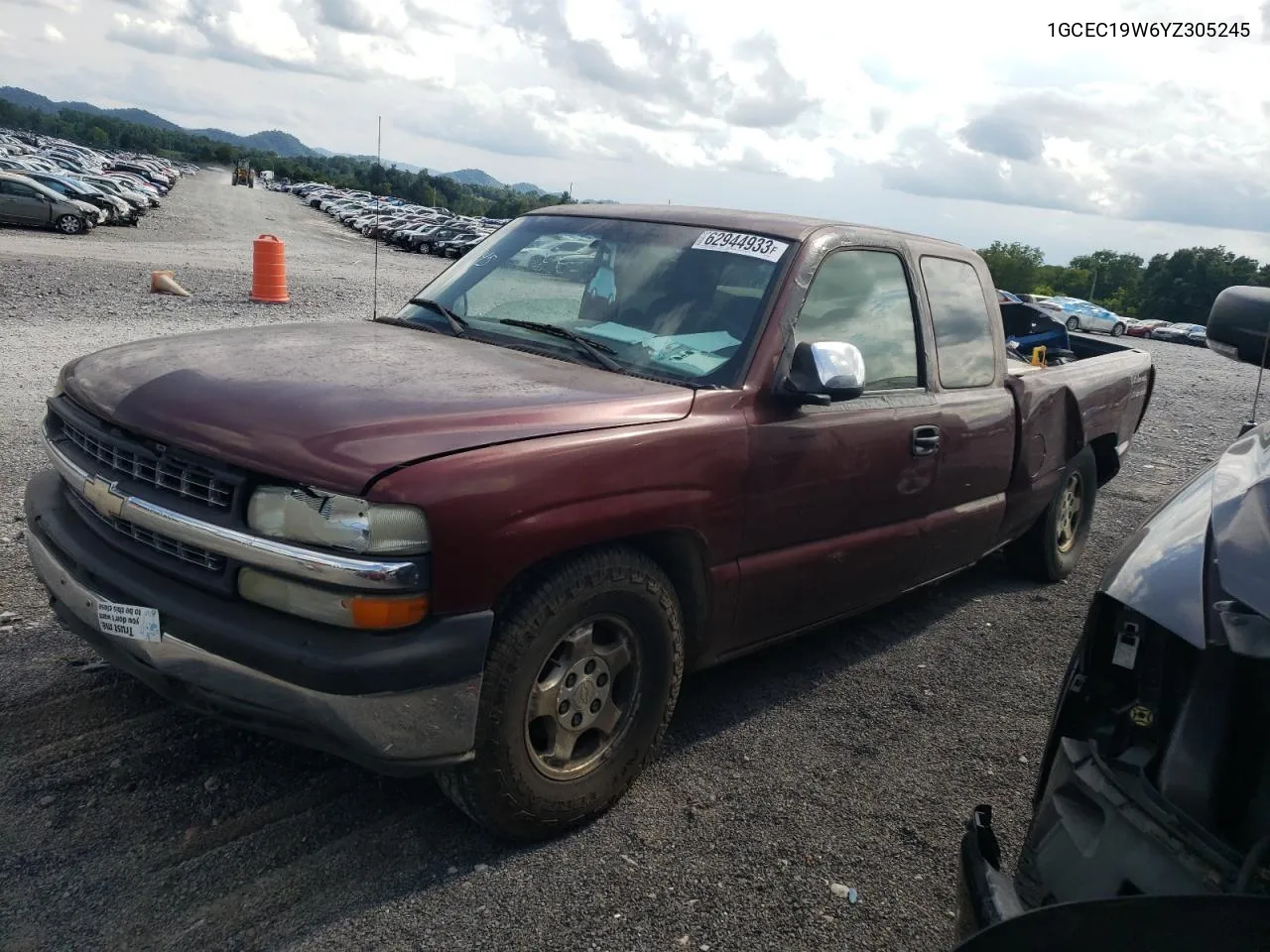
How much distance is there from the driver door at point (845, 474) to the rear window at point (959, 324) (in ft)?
0.63

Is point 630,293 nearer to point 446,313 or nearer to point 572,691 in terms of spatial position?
point 446,313

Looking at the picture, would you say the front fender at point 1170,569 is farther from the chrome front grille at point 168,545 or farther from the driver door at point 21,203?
the driver door at point 21,203

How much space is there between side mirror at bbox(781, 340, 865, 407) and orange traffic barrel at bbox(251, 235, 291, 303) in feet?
45.0

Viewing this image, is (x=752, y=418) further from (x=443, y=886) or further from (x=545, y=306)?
(x=443, y=886)

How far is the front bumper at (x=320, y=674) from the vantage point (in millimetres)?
2527

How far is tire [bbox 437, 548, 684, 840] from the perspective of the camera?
110 inches

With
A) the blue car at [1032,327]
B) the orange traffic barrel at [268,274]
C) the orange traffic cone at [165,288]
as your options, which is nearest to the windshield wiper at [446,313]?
the blue car at [1032,327]

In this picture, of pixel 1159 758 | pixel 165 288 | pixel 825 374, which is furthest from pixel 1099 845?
pixel 165 288

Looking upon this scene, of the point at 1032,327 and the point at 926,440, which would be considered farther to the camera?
the point at 1032,327

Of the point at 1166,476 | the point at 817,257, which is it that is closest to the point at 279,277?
the point at 1166,476

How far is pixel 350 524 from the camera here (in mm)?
2527

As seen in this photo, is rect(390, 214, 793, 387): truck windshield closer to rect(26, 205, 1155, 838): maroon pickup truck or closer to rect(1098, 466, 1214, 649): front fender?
rect(26, 205, 1155, 838): maroon pickup truck

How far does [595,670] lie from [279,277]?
1429 cm

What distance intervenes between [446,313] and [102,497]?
1610mm
